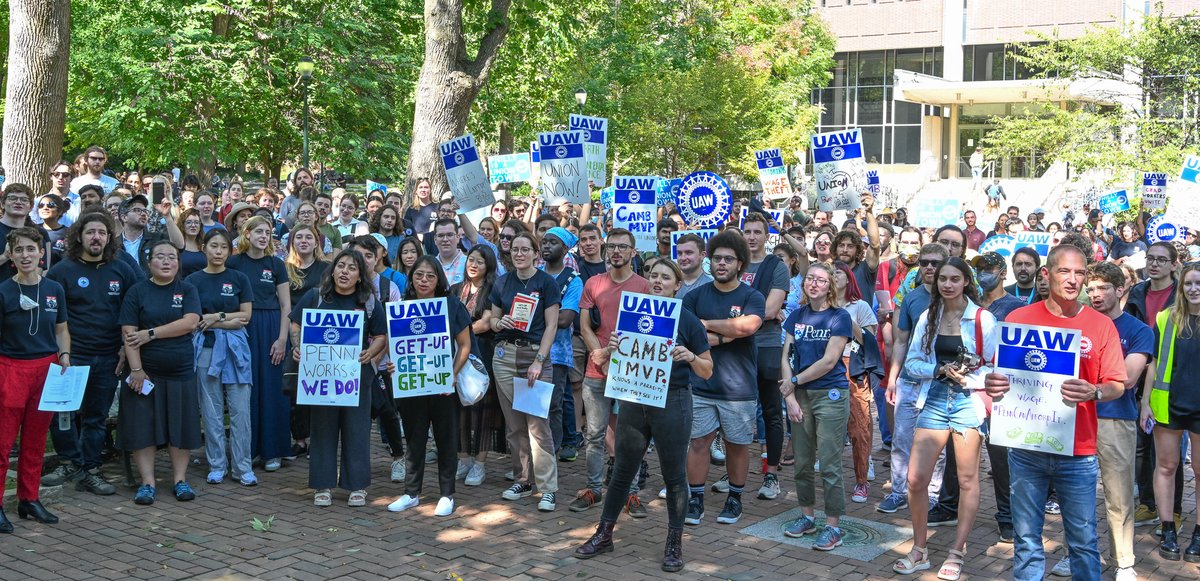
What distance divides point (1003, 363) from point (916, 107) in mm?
55917

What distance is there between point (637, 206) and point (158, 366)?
545cm

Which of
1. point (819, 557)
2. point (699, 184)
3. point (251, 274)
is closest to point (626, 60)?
point (699, 184)

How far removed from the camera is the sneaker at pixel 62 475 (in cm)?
920

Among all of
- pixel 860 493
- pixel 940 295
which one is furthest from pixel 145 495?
pixel 940 295

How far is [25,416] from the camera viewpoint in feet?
27.2

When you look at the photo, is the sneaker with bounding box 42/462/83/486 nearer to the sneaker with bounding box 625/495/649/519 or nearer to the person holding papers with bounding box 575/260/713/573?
the sneaker with bounding box 625/495/649/519

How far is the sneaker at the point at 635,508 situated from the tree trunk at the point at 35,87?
8.23 m

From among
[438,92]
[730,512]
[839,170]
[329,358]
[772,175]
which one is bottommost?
[730,512]

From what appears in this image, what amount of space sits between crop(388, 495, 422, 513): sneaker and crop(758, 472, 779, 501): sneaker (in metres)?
2.59

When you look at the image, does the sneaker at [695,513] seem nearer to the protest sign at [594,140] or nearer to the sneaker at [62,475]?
the sneaker at [62,475]

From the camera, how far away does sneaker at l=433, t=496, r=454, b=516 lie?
8578 millimetres

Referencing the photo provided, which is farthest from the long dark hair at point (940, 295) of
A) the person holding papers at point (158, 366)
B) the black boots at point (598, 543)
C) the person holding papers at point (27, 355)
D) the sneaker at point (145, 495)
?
the person holding papers at point (27, 355)

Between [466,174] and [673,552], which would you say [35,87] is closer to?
[466,174]

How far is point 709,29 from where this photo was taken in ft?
114
